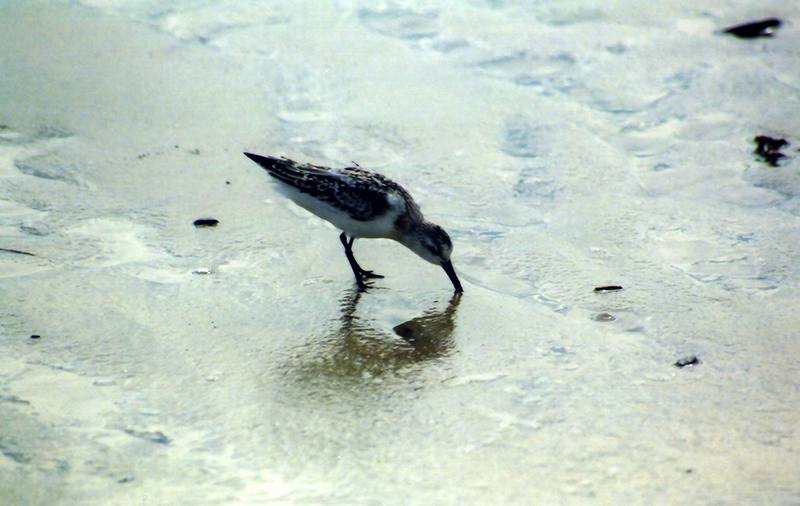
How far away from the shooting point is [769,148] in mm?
7418

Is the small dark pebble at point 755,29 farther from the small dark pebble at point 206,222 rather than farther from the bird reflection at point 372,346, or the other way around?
the small dark pebble at point 206,222

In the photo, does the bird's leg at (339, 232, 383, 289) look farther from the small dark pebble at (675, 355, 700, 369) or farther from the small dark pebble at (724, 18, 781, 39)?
the small dark pebble at (724, 18, 781, 39)

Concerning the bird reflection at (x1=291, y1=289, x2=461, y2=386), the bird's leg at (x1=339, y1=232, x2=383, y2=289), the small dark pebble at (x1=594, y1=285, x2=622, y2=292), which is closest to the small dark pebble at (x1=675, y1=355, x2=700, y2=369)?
the small dark pebble at (x1=594, y1=285, x2=622, y2=292)

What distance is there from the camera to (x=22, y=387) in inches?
185

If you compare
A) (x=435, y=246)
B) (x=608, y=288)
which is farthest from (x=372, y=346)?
(x=608, y=288)

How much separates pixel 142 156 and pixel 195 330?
2.21 meters

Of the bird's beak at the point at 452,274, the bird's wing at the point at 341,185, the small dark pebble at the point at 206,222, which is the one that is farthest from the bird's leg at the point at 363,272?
the small dark pebble at the point at 206,222

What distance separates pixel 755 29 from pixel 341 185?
4.98m

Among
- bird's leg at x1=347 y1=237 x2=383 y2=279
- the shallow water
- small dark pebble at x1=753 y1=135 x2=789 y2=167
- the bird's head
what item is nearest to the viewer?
the shallow water

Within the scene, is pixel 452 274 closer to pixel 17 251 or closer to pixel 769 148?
pixel 17 251

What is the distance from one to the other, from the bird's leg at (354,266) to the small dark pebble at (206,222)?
760 mm

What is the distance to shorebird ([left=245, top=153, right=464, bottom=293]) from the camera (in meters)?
5.82

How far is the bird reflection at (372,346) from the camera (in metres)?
5.03

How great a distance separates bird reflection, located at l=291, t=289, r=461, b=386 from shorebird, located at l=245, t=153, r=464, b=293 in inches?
11.4
